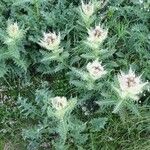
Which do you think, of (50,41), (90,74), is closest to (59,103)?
(90,74)

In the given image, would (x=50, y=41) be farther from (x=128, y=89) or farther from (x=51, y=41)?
(x=128, y=89)

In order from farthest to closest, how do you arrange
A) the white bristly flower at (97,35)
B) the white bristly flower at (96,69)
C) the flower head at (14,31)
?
the flower head at (14,31), the white bristly flower at (97,35), the white bristly flower at (96,69)

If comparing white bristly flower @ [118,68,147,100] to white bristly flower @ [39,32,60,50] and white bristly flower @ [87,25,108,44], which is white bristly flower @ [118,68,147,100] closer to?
white bristly flower @ [87,25,108,44]

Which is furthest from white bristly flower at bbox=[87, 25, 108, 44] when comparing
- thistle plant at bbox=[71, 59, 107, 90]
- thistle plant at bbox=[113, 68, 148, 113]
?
thistle plant at bbox=[113, 68, 148, 113]

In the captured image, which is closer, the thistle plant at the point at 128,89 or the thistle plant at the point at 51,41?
the thistle plant at the point at 128,89

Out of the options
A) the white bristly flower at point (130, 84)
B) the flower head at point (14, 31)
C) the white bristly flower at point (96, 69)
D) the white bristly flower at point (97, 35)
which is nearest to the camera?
the white bristly flower at point (130, 84)

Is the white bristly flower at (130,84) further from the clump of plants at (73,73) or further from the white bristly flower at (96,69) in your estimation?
the white bristly flower at (96,69)

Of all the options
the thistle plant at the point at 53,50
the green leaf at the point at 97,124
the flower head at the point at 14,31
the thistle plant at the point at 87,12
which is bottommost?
the green leaf at the point at 97,124

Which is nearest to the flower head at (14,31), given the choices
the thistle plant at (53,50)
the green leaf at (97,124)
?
the thistle plant at (53,50)
